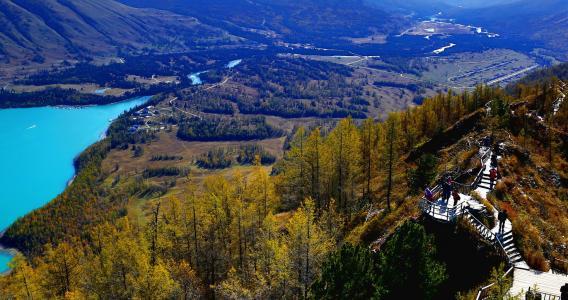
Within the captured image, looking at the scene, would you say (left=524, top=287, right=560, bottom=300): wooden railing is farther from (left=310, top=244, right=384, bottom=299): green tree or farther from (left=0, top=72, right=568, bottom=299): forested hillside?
(left=310, top=244, right=384, bottom=299): green tree

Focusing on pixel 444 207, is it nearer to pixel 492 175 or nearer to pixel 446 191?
pixel 446 191

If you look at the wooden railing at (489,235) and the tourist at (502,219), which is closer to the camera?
the wooden railing at (489,235)

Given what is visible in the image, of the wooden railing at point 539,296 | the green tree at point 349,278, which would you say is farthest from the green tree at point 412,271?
the wooden railing at point 539,296

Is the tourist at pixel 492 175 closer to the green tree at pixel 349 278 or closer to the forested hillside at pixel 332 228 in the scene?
the forested hillside at pixel 332 228

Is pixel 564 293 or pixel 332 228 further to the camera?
pixel 332 228

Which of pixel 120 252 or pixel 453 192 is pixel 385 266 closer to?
pixel 453 192

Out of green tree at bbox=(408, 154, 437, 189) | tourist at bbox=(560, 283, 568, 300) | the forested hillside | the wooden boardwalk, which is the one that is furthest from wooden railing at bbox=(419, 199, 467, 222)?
green tree at bbox=(408, 154, 437, 189)

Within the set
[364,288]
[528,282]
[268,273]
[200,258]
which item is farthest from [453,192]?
[200,258]

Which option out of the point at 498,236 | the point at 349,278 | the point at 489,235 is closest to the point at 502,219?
the point at 498,236
